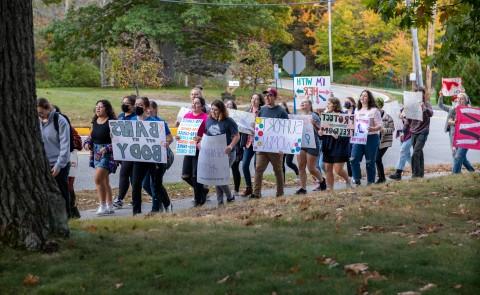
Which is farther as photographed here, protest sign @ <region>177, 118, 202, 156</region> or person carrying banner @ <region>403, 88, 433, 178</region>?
person carrying banner @ <region>403, 88, 433, 178</region>

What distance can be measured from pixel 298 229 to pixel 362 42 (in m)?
66.1

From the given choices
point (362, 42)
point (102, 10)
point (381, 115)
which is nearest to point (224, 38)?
point (102, 10)

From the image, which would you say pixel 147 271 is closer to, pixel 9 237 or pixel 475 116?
pixel 9 237

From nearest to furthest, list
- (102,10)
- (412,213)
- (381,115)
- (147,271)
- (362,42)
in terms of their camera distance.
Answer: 1. (147,271)
2. (412,213)
3. (381,115)
4. (102,10)
5. (362,42)

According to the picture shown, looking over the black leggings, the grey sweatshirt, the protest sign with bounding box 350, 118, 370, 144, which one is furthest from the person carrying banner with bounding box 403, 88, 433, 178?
the grey sweatshirt

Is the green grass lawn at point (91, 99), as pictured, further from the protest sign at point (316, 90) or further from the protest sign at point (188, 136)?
the protest sign at point (188, 136)

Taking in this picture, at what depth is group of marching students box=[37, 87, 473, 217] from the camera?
35.9 feet

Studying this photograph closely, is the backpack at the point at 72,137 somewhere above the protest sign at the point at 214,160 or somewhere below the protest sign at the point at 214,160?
above

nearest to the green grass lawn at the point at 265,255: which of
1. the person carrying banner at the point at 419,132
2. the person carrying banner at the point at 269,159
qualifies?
the person carrying banner at the point at 269,159

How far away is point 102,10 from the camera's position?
43781 mm

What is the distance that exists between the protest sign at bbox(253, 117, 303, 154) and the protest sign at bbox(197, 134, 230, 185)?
3.63 ft

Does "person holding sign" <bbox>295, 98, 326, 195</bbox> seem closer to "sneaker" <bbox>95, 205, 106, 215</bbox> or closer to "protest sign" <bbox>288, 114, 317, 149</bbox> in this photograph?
"protest sign" <bbox>288, 114, 317, 149</bbox>

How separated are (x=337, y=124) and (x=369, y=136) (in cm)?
76

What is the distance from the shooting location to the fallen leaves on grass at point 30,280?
6.58 metres
